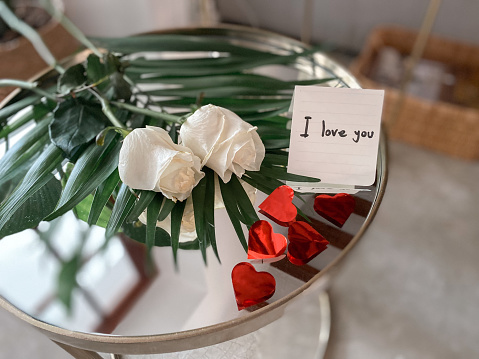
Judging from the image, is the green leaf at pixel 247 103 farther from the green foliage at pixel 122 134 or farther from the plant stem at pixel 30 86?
the plant stem at pixel 30 86

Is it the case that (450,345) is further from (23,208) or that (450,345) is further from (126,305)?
(23,208)

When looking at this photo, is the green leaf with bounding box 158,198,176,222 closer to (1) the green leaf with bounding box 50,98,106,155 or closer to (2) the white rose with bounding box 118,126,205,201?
(2) the white rose with bounding box 118,126,205,201

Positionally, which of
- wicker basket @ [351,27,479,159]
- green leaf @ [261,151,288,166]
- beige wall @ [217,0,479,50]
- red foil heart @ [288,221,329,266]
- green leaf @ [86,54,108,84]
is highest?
green leaf @ [86,54,108,84]

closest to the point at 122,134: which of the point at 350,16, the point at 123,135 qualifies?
the point at 123,135

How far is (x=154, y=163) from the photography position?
43 cm

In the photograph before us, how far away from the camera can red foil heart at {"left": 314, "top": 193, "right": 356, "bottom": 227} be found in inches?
19.8

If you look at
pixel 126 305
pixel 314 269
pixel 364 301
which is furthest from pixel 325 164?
pixel 364 301

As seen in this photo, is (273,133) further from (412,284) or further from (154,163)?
(412,284)

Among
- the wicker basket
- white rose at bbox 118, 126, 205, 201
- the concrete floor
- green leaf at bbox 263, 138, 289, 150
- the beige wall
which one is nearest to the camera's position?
white rose at bbox 118, 126, 205, 201

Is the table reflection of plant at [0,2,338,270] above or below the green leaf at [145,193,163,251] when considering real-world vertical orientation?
above

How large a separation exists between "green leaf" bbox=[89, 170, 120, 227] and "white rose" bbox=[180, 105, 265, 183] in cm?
9

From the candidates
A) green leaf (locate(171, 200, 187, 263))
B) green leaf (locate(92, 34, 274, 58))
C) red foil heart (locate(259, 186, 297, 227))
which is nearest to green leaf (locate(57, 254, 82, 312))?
green leaf (locate(171, 200, 187, 263))

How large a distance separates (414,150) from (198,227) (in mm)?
993

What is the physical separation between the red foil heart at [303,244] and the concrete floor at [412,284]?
0.50 metres
